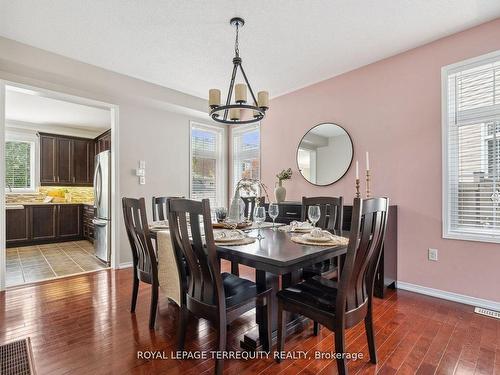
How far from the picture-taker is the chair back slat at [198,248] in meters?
1.55

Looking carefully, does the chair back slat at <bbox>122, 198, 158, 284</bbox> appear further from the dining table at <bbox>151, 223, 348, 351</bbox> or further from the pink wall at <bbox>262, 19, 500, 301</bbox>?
the pink wall at <bbox>262, 19, 500, 301</bbox>

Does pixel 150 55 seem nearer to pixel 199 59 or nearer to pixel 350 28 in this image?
pixel 199 59

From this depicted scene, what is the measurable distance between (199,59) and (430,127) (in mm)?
2798

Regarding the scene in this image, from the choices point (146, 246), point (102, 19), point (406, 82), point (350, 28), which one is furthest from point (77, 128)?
point (406, 82)

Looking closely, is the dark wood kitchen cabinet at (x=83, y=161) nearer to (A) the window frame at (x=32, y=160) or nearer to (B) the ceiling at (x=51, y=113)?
(B) the ceiling at (x=51, y=113)

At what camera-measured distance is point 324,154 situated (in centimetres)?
392

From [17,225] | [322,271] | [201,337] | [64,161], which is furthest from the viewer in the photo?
[64,161]

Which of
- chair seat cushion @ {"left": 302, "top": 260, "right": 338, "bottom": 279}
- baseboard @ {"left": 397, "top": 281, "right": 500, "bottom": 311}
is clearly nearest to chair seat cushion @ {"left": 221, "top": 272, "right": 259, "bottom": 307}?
chair seat cushion @ {"left": 302, "top": 260, "right": 338, "bottom": 279}

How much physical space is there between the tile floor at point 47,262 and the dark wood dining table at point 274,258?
3136 millimetres

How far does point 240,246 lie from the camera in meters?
1.73

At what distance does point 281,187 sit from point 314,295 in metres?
2.36

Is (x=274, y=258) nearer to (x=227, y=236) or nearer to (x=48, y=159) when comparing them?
(x=227, y=236)

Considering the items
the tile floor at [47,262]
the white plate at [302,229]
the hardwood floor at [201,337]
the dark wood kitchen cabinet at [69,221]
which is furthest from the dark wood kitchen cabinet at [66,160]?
the white plate at [302,229]

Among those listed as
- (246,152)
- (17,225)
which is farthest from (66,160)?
A: (246,152)
